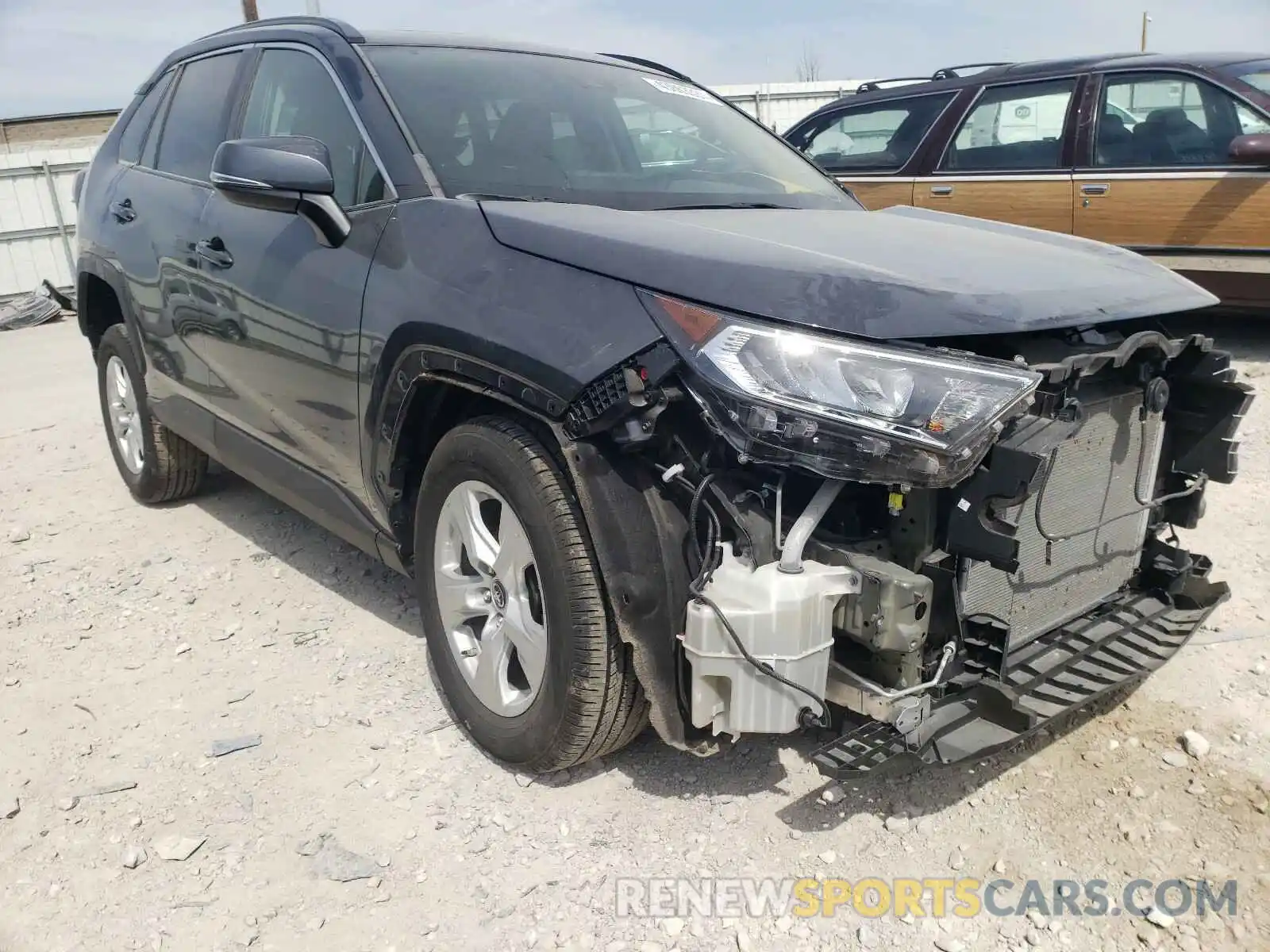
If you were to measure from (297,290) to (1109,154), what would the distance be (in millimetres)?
5218

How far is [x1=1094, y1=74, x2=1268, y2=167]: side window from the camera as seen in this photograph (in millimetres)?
5801

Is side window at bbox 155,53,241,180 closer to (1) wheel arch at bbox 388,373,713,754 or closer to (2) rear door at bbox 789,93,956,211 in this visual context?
(1) wheel arch at bbox 388,373,713,754

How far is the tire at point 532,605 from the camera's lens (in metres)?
2.18

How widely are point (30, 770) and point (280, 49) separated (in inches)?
90.0

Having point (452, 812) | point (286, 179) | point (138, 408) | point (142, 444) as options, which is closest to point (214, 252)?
point (286, 179)

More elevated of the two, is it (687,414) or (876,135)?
(876,135)

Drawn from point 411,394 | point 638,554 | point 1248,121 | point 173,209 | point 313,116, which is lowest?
point 638,554

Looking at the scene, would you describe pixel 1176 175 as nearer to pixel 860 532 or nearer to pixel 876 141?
pixel 876 141

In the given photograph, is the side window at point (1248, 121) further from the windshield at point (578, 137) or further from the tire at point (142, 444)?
the tire at point (142, 444)

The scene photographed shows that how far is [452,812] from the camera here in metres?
2.47

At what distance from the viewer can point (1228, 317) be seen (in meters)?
6.87

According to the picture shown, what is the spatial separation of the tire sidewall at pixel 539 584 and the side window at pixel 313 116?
79 cm

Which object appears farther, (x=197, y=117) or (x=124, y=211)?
(x=124, y=211)

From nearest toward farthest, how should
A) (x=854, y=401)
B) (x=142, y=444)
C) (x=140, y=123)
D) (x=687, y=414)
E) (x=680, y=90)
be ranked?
1. (x=854, y=401)
2. (x=687, y=414)
3. (x=680, y=90)
4. (x=140, y=123)
5. (x=142, y=444)
